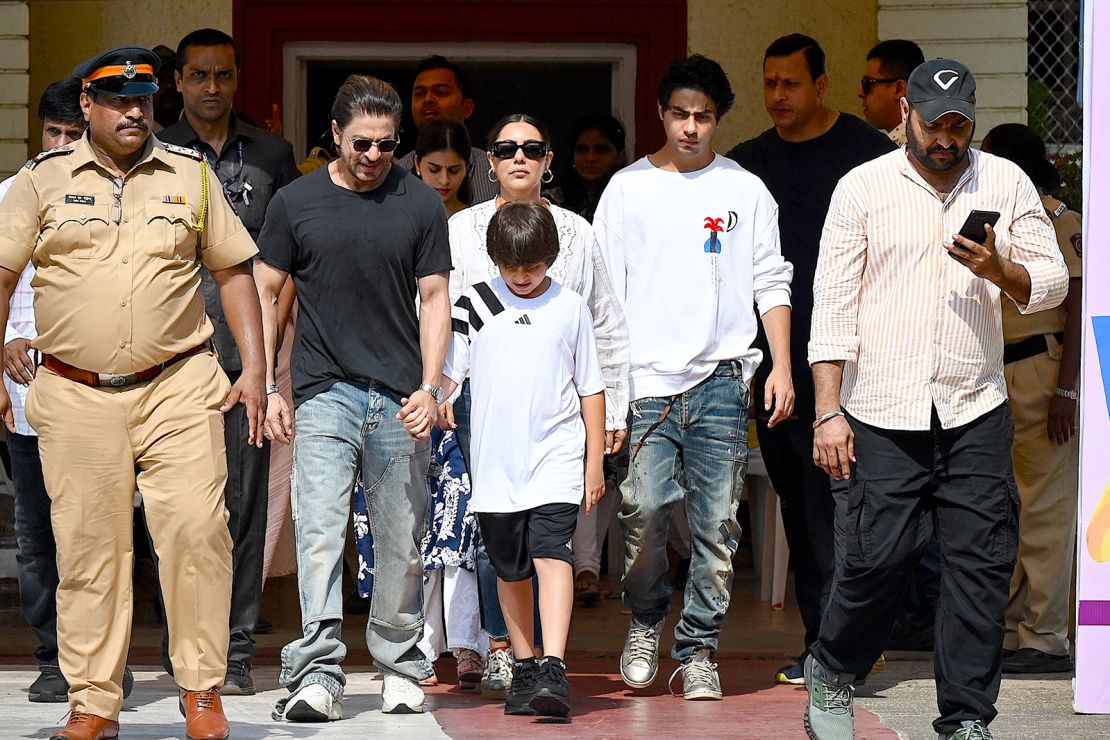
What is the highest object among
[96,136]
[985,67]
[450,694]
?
[985,67]

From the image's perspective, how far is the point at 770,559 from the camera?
8.91 metres

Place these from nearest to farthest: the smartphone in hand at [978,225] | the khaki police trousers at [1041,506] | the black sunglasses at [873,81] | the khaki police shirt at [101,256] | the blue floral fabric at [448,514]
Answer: the smartphone in hand at [978,225] → the khaki police shirt at [101,256] → the blue floral fabric at [448,514] → the khaki police trousers at [1041,506] → the black sunglasses at [873,81]

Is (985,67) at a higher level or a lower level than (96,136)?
higher

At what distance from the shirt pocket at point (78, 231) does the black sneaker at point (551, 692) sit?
6.17ft

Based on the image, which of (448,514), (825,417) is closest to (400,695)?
(448,514)

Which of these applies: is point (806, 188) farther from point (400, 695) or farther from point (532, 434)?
point (400, 695)

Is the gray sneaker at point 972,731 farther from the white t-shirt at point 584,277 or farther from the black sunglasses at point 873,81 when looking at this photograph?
the black sunglasses at point 873,81

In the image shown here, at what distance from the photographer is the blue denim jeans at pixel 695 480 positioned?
6.25 meters

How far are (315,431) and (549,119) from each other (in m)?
7.09

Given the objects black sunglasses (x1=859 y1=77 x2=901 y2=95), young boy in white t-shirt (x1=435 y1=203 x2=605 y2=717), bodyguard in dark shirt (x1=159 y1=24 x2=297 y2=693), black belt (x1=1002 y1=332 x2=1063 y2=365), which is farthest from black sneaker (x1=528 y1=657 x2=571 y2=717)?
black sunglasses (x1=859 y1=77 x2=901 y2=95)

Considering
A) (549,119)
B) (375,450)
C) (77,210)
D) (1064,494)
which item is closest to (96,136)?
(77,210)

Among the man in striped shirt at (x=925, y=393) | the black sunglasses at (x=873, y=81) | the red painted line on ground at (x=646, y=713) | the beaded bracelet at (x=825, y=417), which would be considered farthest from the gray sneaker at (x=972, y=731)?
the black sunglasses at (x=873, y=81)

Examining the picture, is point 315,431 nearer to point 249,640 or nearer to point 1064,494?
point 249,640

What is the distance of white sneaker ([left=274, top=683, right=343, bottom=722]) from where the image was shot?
5.75 metres
